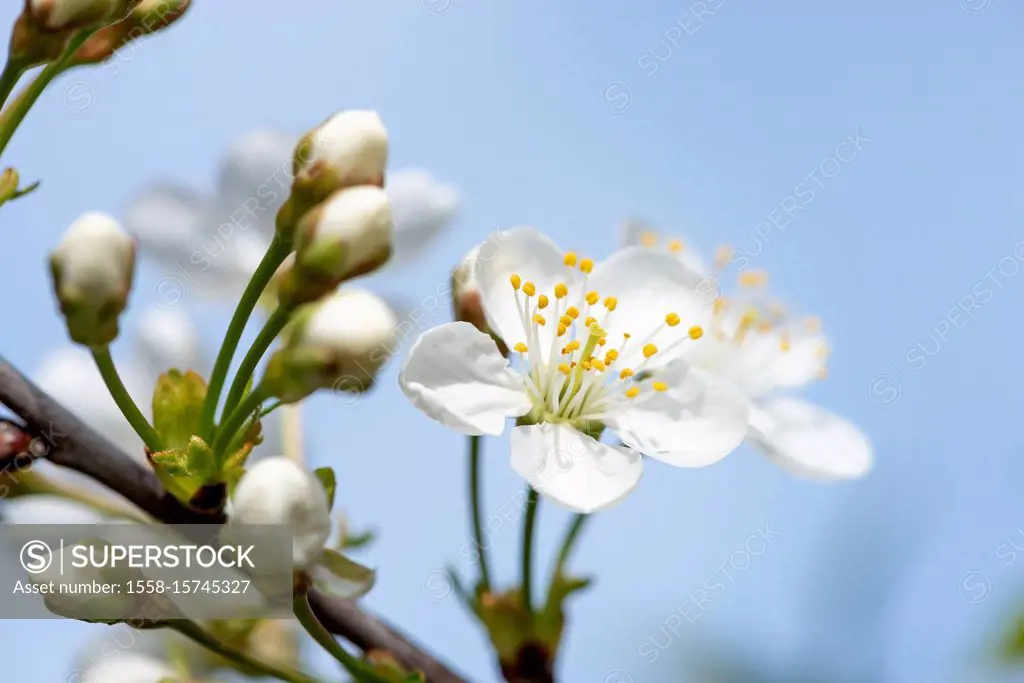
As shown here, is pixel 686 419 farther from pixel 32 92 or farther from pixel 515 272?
pixel 32 92

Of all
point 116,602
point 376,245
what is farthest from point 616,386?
point 116,602

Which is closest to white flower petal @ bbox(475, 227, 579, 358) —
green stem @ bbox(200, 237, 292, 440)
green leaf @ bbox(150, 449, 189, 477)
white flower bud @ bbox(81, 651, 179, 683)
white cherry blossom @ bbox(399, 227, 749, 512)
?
white cherry blossom @ bbox(399, 227, 749, 512)

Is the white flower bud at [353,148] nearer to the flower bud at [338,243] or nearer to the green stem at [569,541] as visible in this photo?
the flower bud at [338,243]

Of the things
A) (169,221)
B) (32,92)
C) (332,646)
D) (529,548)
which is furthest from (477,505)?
(32,92)

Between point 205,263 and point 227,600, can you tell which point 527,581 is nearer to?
point 227,600

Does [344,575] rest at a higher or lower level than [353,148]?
lower

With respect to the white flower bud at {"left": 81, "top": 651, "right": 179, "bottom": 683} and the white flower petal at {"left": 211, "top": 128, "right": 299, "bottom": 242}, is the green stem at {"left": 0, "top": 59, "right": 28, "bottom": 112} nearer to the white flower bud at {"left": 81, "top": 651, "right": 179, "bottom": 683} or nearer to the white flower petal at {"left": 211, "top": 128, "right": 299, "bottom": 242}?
the white flower petal at {"left": 211, "top": 128, "right": 299, "bottom": 242}

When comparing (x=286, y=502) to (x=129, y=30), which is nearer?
(x=286, y=502)
